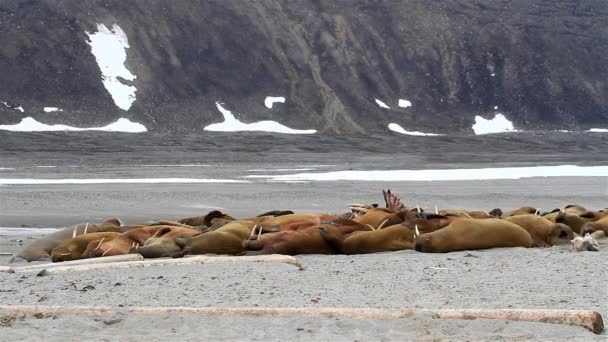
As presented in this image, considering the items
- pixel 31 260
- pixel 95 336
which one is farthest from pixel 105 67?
pixel 95 336

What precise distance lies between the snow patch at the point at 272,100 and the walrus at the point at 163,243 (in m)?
64.6

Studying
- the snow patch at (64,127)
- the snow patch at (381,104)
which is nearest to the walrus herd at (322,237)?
the snow patch at (64,127)

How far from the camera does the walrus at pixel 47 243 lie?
11.8 metres

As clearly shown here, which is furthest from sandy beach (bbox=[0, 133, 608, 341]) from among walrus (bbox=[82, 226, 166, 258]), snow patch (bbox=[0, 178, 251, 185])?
snow patch (bbox=[0, 178, 251, 185])

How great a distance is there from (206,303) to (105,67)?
70.8 meters

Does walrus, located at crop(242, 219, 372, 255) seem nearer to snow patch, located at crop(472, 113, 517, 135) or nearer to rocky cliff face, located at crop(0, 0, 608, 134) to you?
rocky cliff face, located at crop(0, 0, 608, 134)

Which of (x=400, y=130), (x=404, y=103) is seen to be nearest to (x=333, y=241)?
(x=400, y=130)

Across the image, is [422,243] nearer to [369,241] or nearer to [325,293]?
[369,241]

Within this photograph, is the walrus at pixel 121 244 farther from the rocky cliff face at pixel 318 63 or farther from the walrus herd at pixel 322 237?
the rocky cliff face at pixel 318 63

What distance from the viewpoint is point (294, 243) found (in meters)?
11.3

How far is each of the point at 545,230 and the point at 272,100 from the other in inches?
2583

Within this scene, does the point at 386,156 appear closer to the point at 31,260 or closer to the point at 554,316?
the point at 31,260

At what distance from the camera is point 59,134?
63.7 meters

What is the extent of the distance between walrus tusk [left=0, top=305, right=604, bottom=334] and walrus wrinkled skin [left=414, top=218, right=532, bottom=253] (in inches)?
170
